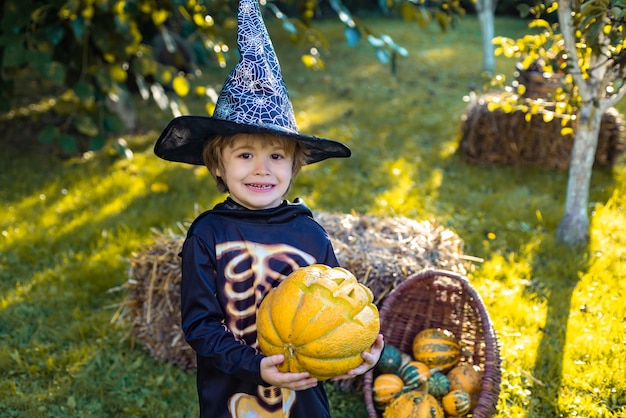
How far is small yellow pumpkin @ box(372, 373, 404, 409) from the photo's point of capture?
3.31m

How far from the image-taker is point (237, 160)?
2.28 metres

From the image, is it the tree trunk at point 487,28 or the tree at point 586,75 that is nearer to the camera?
the tree at point 586,75

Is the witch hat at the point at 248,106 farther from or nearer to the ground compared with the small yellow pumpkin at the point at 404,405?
farther from the ground

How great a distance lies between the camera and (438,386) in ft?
10.9

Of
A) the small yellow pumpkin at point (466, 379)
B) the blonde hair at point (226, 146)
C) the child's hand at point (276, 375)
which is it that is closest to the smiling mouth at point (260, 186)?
the blonde hair at point (226, 146)

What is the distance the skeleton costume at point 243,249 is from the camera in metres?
2.16

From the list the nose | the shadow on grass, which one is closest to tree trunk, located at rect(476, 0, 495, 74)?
the shadow on grass

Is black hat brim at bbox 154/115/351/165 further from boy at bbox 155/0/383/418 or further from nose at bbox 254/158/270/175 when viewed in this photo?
nose at bbox 254/158/270/175

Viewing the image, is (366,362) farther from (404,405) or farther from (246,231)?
(404,405)

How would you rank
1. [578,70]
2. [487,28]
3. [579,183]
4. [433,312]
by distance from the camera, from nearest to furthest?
[433,312] → [578,70] → [579,183] → [487,28]

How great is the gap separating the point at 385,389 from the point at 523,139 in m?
4.98

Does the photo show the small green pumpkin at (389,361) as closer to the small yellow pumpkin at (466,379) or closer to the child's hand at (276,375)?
the small yellow pumpkin at (466,379)

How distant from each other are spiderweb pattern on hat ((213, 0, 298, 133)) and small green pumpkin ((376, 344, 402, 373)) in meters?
1.73

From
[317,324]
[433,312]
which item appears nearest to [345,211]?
[433,312]
